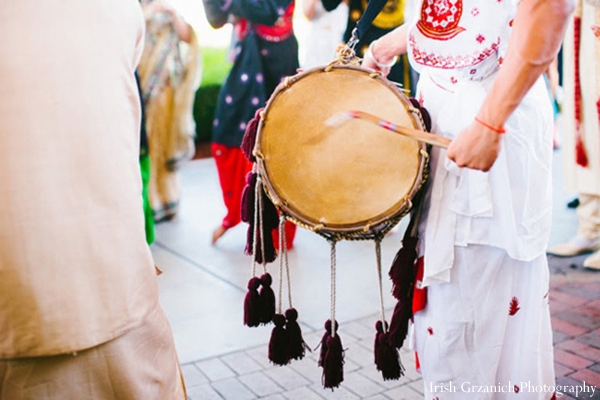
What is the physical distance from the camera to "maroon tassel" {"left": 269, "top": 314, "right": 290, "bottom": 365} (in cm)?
211

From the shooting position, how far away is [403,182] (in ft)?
6.02

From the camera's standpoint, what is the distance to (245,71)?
445 centimetres

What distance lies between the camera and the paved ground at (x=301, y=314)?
2.81 meters

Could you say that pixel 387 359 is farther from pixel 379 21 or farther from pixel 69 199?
pixel 379 21

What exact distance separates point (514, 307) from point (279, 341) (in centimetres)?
69

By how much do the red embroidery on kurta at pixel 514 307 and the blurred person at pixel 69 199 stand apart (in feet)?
3.39

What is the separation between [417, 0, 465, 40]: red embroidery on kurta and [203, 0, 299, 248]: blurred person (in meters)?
2.47

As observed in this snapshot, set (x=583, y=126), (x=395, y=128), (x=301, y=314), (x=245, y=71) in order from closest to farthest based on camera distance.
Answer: (x=395, y=128), (x=301, y=314), (x=583, y=126), (x=245, y=71)

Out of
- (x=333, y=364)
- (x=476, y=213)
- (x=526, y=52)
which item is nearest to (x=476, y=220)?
(x=476, y=213)

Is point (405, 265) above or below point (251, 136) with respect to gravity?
below

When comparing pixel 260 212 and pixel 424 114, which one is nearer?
pixel 424 114

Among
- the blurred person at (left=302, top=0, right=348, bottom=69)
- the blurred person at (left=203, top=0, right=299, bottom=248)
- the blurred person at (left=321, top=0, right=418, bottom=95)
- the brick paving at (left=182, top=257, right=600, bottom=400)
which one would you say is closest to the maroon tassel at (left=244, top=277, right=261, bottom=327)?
the brick paving at (left=182, top=257, right=600, bottom=400)

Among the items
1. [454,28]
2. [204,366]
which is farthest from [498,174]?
[204,366]

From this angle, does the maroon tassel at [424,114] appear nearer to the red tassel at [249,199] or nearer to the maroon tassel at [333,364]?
the red tassel at [249,199]
